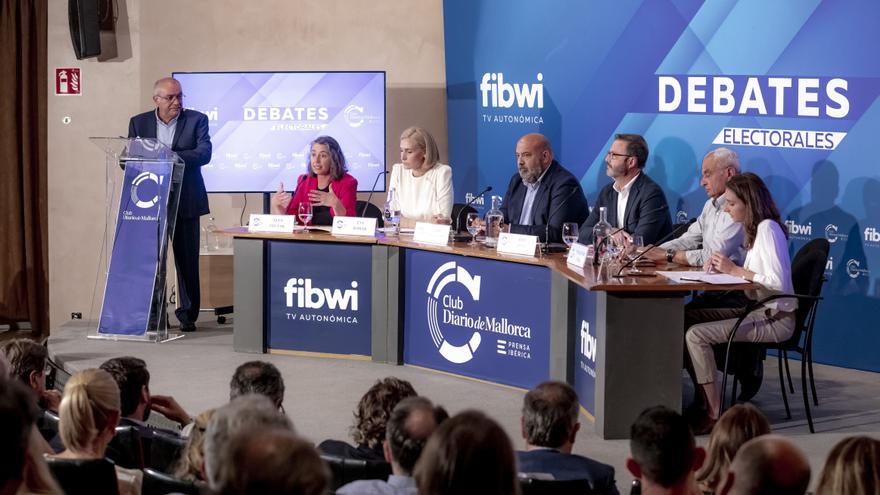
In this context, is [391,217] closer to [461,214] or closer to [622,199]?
[461,214]

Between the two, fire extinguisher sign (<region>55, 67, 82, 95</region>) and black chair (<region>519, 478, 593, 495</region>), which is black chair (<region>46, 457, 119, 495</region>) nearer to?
black chair (<region>519, 478, 593, 495</region>)

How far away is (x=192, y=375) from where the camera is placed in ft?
20.2

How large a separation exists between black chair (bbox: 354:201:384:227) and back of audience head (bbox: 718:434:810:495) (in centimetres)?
484

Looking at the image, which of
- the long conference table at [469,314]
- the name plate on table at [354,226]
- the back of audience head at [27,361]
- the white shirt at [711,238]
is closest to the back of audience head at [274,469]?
the back of audience head at [27,361]

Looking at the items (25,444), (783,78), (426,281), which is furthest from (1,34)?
(25,444)

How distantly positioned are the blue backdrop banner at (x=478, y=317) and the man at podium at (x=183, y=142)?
5.49 ft

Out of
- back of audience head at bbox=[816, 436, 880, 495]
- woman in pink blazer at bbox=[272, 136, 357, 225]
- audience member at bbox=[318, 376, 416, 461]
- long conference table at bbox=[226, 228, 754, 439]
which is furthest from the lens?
woman in pink blazer at bbox=[272, 136, 357, 225]

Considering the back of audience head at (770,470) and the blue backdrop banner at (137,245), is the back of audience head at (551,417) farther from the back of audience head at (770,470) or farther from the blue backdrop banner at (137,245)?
the blue backdrop banner at (137,245)

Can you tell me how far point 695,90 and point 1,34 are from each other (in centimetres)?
534

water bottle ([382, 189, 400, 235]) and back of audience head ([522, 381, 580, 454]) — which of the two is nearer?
back of audience head ([522, 381, 580, 454])

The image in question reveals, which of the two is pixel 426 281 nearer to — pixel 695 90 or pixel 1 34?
pixel 695 90

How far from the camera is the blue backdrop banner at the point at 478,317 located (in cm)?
564

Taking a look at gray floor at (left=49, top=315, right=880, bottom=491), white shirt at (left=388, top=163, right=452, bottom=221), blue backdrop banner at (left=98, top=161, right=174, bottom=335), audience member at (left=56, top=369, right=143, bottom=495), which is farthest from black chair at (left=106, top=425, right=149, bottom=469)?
blue backdrop banner at (left=98, top=161, right=174, bottom=335)

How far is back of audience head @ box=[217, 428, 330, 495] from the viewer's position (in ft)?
5.11
